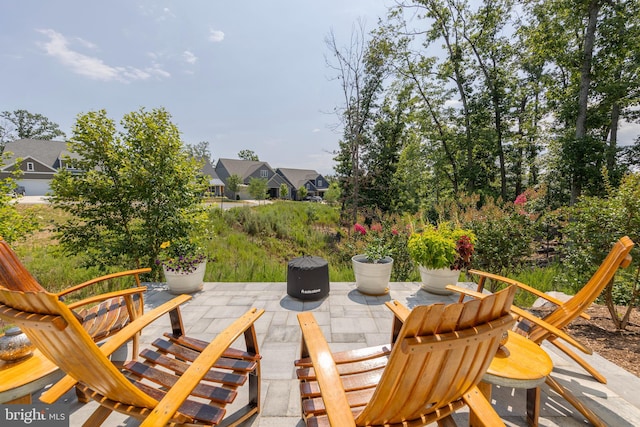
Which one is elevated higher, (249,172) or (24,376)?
(249,172)

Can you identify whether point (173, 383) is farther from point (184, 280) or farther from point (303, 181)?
point (303, 181)

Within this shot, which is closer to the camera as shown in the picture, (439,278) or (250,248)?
(439,278)

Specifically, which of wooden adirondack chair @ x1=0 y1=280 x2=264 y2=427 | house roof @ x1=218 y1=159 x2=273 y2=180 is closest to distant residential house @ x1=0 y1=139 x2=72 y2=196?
house roof @ x1=218 y1=159 x2=273 y2=180

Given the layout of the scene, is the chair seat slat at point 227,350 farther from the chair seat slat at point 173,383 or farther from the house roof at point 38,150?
the house roof at point 38,150

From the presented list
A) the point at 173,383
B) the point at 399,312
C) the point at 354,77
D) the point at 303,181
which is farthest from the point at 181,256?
the point at 303,181

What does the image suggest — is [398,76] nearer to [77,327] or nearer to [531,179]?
[531,179]

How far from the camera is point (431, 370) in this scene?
102cm

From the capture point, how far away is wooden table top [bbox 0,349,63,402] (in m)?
1.42

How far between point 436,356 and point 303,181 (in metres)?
40.6

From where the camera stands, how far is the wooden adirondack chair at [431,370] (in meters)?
0.94

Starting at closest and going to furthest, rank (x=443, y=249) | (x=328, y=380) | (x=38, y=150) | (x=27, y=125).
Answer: (x=328, y=380)
(x=443, y=249)
(x=38, y=150)
(x=27, y=125)

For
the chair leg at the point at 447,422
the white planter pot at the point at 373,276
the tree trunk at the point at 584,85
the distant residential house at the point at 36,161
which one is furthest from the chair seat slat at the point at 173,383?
the distant residential house at the point at 36,161

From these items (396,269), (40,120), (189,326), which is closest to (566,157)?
(396,269)

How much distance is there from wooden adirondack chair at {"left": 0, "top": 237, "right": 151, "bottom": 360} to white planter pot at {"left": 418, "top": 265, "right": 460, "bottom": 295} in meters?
3.72
